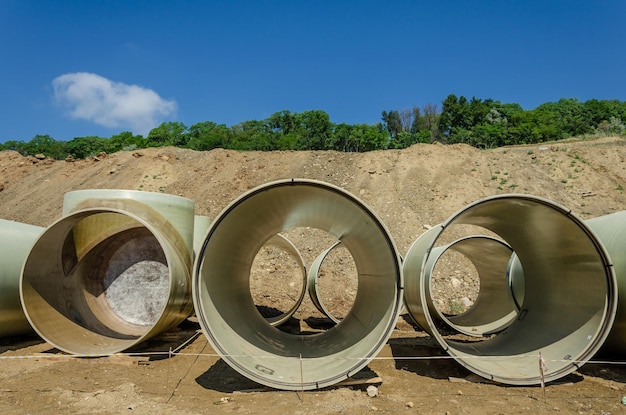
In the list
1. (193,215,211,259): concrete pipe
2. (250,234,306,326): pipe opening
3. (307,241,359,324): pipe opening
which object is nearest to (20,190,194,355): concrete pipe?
(193,215,211,259): concrete pipe

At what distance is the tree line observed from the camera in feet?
158

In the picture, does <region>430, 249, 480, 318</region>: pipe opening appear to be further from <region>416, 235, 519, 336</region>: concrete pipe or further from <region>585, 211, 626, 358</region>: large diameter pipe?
<region>585, 211, 626, 358</region>: large diameter pipe

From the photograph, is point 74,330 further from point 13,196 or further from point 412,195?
point 13,196

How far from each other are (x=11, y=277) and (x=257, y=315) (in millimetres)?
4204

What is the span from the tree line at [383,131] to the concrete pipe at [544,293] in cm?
3993

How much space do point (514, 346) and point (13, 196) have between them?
29.6 metres

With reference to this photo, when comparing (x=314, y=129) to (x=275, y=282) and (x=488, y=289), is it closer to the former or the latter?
(x=275, y=282)

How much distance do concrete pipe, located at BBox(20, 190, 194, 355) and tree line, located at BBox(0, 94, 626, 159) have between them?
37203 mm

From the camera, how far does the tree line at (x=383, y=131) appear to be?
48250 mm

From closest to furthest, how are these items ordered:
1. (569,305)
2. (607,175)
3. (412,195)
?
1. (569,305)
2. (412,195)
3. (607,175)

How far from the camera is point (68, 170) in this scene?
29.1 meters

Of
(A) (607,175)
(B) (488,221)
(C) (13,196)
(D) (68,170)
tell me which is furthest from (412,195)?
(C) (13,196)

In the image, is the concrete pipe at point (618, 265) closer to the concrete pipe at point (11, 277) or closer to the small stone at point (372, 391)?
the small stone at point (372, 391)

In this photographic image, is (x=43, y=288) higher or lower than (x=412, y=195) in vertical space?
lower
